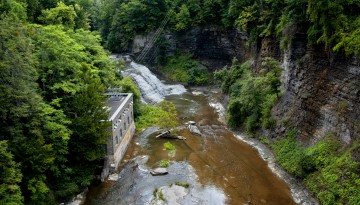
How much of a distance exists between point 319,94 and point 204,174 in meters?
11.4

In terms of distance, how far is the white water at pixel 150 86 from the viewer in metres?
50.7

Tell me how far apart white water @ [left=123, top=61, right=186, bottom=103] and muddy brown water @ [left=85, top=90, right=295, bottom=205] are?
47.2ft

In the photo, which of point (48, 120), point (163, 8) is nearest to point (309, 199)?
point (48, 120)

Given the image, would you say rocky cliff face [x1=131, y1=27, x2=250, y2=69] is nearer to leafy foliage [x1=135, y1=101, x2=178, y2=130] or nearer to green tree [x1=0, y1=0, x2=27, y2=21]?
leafy foliage [x1=135, y1=101, x2=178, y2=130]

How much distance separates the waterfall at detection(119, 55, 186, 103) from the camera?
50616 millimetres

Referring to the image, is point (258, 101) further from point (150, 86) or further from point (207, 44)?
point (207, 44)

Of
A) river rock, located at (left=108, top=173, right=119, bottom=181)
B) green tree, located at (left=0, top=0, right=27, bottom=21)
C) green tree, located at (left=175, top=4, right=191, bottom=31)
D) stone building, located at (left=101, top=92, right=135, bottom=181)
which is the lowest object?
river rock, located at (left=108, top=173, right=119, bottom=181)

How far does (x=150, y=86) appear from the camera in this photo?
5341 cm

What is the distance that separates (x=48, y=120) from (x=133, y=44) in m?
51.7

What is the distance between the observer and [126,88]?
3988 cm

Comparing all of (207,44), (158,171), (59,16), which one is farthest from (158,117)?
(207,44)

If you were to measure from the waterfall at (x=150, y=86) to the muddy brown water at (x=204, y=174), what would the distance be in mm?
14386

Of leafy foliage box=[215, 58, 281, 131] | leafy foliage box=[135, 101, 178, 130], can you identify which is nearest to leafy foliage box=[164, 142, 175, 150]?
leafy foliage box=[135, 101, 178, 130]

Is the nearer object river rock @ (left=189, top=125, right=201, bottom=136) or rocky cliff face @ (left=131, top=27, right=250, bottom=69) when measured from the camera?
river rock @ (left=189, top=125, right=201, bottom=136)
